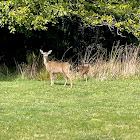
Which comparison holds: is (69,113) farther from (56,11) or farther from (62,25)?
(62,25)

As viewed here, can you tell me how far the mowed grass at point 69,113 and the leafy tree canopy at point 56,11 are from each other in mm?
3214

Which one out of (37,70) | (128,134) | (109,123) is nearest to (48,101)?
(109,123)

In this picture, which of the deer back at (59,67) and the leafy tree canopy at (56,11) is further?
the leafy tree canopy at (56,11)

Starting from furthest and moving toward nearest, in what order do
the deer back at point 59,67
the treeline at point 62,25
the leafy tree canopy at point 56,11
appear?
1. the treeline at point 62,25
2. the leafy tree canopy at point 56,11
3. the deer back at point 59,67

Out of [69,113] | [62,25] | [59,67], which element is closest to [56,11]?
[59,67]

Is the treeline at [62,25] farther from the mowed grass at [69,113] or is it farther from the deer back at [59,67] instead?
the mowed grass at [69,113]

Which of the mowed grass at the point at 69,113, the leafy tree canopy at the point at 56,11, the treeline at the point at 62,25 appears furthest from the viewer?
the treeline at the point at 62,25

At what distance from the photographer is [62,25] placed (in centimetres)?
2400

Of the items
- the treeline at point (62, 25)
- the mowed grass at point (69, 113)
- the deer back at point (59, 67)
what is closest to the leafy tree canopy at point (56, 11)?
the treeline at point (62, 25)

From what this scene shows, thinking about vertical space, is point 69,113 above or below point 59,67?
above

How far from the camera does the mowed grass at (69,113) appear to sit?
743 cm

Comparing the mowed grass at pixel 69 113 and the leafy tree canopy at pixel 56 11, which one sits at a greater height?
the leafy tree canopy at pixel 56 11

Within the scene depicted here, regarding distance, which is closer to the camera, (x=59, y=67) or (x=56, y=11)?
(x=59, y=67)

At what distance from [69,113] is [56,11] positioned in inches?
292
